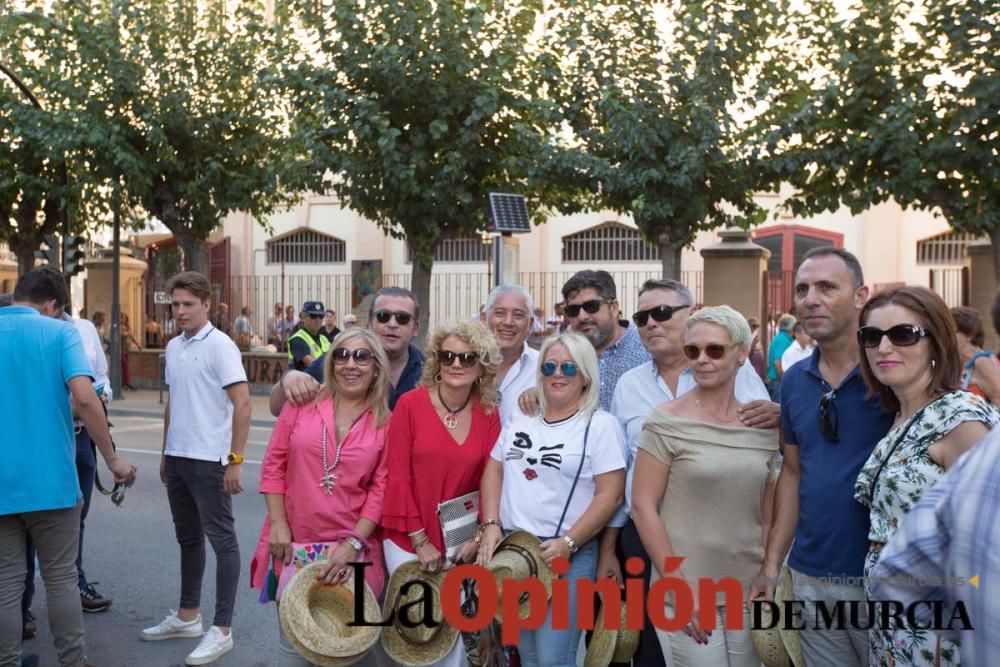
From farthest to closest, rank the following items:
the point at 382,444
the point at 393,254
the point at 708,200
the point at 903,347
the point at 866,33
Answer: the point at 393,254
the point at 708,200
the point at 866,33
the point at 382,444
the point at 903,347

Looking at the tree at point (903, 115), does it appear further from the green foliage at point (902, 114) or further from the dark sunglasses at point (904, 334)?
the dark sunglasses at point (904, 334)

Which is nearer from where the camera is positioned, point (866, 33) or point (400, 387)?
point (400, 387)

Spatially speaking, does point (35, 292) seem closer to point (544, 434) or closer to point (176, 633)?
point (176, 633)

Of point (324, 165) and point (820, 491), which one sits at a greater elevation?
point (324, 165)

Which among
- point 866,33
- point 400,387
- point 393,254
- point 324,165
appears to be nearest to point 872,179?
point 866,33

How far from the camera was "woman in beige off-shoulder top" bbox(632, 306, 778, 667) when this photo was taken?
11.3 feet

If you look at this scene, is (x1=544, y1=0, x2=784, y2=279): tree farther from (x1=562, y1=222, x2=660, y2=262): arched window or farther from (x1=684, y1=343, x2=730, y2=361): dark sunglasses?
(x1=562, y1=222, x2=660, y2=262): arched window

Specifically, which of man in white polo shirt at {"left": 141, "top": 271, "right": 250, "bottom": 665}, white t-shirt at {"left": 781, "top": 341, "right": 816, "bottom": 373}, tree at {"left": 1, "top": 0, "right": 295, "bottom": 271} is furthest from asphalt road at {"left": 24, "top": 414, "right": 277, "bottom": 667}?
tree at {"left": 1, "top": 0, "right": 295, "bottom": 271}

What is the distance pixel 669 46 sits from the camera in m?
13.8

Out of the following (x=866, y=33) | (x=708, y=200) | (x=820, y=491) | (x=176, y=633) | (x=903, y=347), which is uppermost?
(x=866, y=33)

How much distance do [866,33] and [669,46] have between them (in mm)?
2543

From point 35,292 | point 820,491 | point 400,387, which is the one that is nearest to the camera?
point 820,491

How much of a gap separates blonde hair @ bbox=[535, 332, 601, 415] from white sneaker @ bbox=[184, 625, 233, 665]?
2528 millimetres

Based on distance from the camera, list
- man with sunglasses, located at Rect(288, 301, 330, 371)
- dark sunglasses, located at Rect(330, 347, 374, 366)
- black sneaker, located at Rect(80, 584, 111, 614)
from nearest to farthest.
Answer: dark sunglasses, located at Rect(330, 347, 374, 366)
black sneaker, located at Rect(80, 584, 111, 614)
man with sunglasses, located at Rect(288, 301, 330, 371)
